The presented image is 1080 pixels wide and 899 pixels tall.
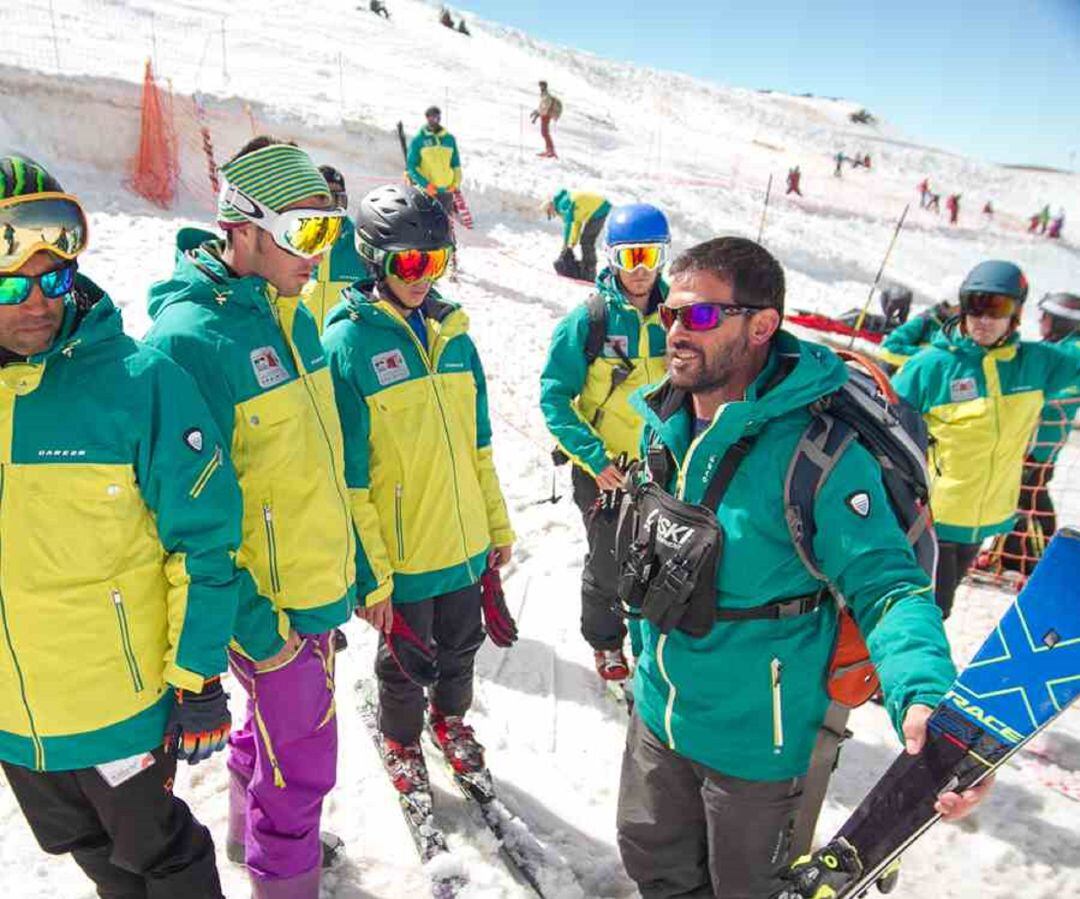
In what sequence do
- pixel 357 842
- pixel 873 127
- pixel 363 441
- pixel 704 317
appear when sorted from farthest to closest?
pixel 873 127 < pixel 357 842 < pixel 363 441 < pixel 704 317

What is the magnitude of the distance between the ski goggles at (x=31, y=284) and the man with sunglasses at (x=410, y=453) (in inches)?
46.8

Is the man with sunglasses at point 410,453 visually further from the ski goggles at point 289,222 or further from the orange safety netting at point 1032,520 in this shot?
the orange safety netting at point 1032,520

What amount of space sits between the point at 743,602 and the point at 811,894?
0.76m

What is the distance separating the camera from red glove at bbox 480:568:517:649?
3.79 metres

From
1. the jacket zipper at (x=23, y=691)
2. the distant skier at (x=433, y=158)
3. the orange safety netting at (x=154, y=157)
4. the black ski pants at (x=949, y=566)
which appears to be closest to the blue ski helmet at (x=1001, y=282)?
the black ski pants at (x=949, y=566)

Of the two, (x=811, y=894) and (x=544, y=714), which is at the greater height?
(x=811, y=894)

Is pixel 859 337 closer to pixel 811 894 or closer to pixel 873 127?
pixel 811 894

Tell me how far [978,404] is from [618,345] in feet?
6.70

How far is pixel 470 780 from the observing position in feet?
11.7

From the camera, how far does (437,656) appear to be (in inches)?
144

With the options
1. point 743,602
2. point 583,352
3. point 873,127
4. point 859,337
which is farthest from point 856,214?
point 873,127

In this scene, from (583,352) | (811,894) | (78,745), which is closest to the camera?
(811,894)

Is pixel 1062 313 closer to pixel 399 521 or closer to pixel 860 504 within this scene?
pixel 860 504

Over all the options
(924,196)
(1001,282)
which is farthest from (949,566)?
(924,196)
